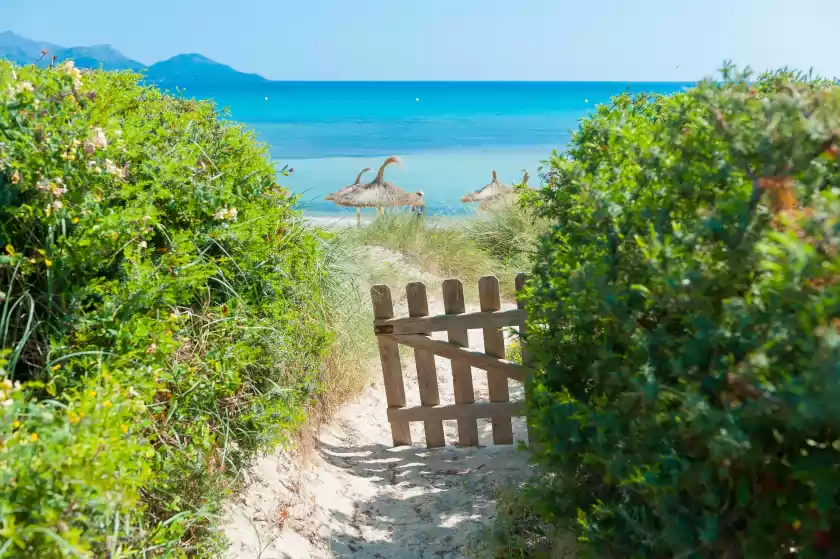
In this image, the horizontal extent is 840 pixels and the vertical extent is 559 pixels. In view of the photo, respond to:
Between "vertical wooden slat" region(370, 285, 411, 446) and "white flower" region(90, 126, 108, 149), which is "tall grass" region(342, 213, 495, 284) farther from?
"white flower" region(90, 126, 108, 149)

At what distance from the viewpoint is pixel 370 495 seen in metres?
4.50

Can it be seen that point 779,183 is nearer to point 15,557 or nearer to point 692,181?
point 692,181

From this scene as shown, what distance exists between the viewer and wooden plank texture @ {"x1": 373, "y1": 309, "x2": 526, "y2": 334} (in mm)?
4887

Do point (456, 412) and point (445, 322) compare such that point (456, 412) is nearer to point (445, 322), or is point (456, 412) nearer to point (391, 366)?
point (391, 366)

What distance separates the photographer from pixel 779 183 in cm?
149

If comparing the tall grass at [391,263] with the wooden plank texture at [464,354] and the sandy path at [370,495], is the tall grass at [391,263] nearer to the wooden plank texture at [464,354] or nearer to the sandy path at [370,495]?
the sandy path at [370,495]

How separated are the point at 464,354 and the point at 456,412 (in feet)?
1.65

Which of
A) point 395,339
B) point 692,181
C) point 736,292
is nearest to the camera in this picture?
point 736,292

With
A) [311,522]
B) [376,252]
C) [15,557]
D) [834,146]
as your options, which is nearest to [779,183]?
[834,146]

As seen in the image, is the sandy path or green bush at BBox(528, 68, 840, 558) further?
the sandy path

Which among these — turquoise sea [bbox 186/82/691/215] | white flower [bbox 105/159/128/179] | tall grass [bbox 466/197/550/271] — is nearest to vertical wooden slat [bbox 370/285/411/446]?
white flower [bbox 105/159/128/179]

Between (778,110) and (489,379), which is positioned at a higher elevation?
(778,110)

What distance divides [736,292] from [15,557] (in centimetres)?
197

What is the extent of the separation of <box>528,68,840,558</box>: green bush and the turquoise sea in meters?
21.7
